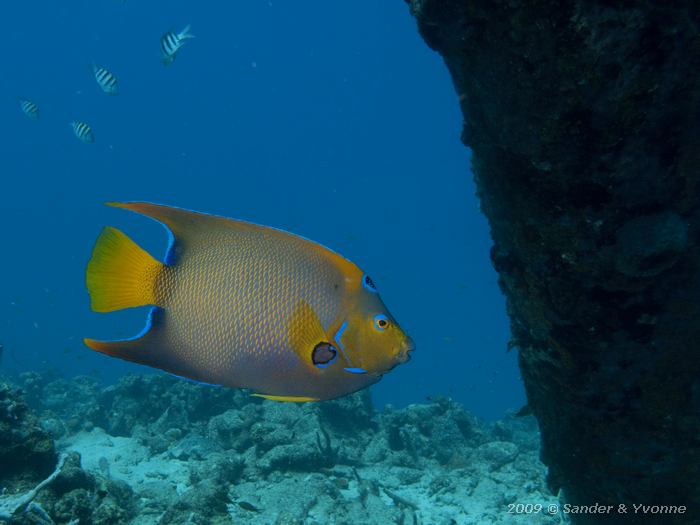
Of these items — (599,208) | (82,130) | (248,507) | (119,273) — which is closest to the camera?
(119,273)

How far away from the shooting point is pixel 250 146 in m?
107

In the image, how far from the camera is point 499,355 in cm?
7256

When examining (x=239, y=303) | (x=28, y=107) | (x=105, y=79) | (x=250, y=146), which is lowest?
(x=239, y=303)

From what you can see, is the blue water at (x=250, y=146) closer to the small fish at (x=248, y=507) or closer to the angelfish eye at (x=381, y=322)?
the small fish at (x=248, y=507)

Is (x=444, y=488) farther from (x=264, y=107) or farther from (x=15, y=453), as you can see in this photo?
(x=264, y=107)

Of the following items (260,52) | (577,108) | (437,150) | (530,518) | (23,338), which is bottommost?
(530,518)

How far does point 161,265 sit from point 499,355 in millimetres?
77734

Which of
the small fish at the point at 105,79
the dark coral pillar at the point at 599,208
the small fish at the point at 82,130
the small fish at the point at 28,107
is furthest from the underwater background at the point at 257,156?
the dark coral pillar at the point at 599,208

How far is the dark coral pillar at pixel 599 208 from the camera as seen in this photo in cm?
167

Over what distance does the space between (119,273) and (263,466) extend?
5.73 metres

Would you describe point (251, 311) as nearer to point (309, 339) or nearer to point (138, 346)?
point (309, 339)

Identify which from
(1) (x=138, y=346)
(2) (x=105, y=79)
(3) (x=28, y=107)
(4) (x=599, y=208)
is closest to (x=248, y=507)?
(1) (x=138, y=346)

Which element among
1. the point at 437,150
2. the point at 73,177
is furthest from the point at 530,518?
the point at 73,177

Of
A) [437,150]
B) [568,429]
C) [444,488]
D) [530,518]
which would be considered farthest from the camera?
[437,150]
